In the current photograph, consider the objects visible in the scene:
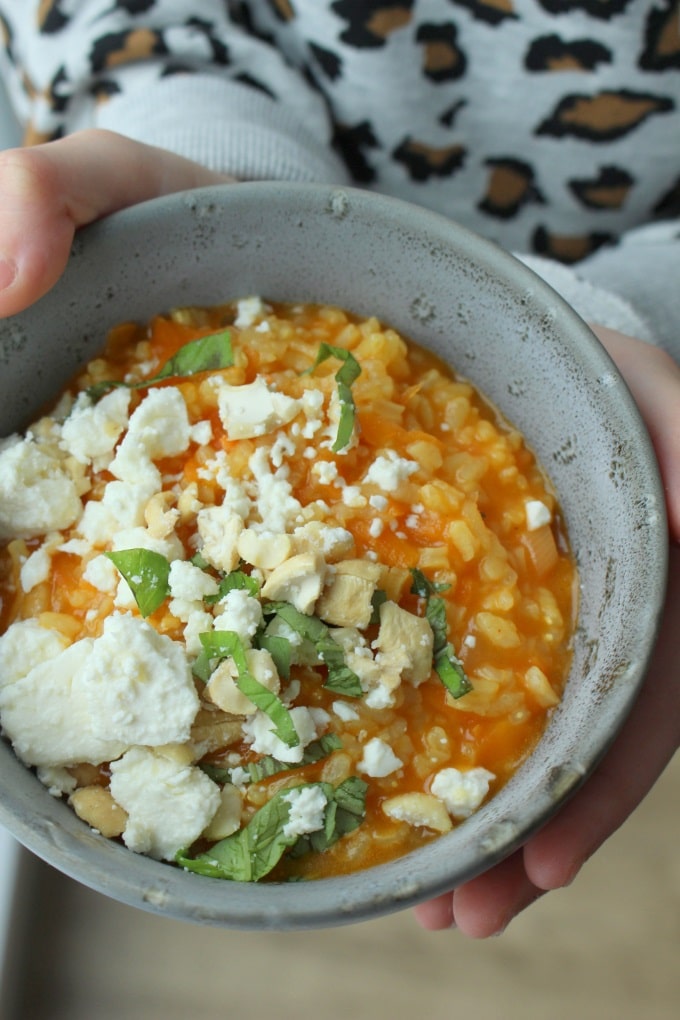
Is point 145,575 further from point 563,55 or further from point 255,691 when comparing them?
point 563,55

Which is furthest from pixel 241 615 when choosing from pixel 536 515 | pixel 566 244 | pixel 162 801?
pixel 566 244

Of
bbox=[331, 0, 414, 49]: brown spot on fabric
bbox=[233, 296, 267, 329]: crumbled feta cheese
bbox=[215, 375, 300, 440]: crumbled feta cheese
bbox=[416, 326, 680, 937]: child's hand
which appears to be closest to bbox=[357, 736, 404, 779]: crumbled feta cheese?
bbox=[416, 326, 680, 937]: child's hand

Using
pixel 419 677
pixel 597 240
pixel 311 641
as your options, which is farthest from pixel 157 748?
pixel 597 240

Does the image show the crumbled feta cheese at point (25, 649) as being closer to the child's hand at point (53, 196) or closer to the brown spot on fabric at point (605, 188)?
the child's hand at point (53, 196)

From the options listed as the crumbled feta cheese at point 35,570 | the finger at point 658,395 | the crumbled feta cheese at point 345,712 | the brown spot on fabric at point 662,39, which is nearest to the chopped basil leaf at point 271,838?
the crumbled feta cheese at point 345,712

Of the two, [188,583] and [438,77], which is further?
[438,77]

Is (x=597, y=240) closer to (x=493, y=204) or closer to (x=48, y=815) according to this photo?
(x=493, y=204)
